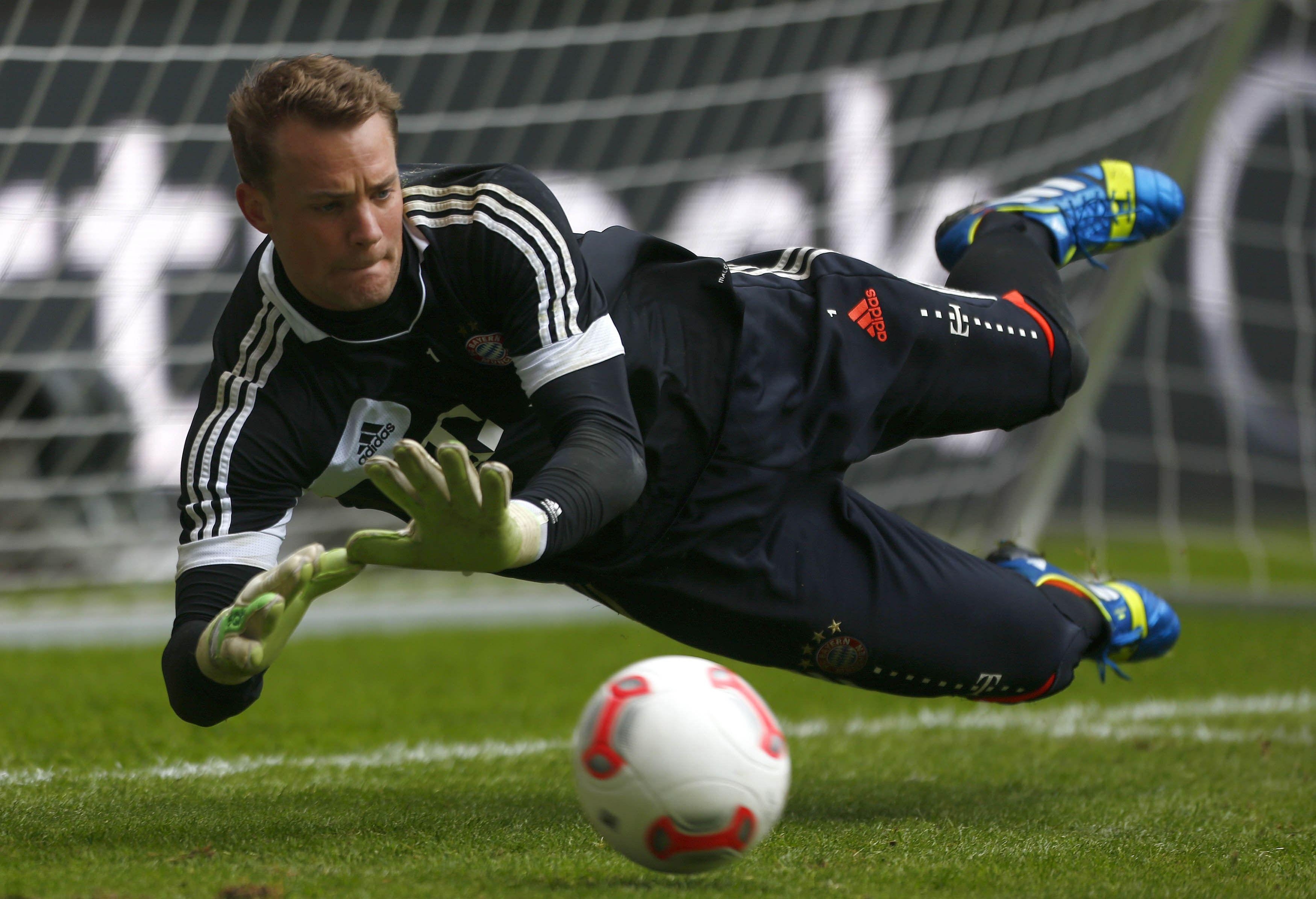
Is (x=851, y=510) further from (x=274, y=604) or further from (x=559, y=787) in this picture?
(x=274, y=604)

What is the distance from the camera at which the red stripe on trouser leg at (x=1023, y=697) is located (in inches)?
119

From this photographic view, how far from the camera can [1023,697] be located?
3.06m

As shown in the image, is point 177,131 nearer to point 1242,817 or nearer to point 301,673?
point 301,673

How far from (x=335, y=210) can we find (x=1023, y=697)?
1.80 m

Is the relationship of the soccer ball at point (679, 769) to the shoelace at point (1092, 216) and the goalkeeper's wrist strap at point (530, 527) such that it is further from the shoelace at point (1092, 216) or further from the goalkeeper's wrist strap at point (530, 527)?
the shoelace at point (1092, 216)

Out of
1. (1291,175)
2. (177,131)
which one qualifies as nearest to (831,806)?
(177,131)

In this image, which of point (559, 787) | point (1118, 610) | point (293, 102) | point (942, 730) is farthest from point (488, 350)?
point (942, 730)

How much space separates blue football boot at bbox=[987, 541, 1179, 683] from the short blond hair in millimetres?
1814

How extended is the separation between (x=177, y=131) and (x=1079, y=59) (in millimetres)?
4132

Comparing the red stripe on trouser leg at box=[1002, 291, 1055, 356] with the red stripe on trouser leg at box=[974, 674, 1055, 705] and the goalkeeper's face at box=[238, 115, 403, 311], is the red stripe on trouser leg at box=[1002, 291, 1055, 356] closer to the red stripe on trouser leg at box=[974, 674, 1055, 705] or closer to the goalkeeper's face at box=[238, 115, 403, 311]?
the red stripe on trouser leg at box=[974, 674, 1055, 705]

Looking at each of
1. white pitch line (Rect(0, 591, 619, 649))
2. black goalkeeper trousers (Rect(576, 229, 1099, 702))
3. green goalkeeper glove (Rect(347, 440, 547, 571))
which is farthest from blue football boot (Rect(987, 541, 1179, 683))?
white pitch line (Rect(0, 591, 619, 649))

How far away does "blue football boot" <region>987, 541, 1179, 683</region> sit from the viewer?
10.7 feet

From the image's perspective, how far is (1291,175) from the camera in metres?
6.93

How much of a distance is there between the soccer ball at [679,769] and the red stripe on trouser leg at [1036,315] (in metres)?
1.27
